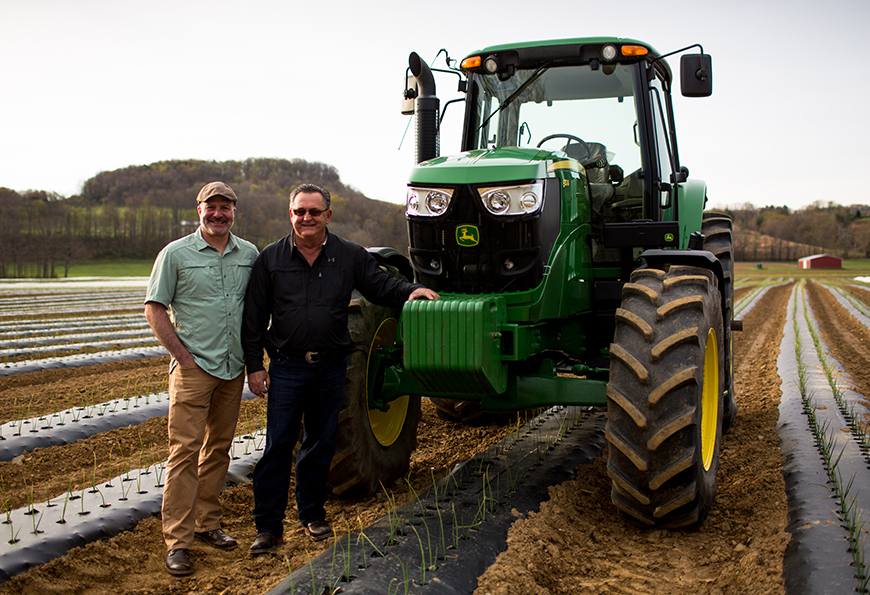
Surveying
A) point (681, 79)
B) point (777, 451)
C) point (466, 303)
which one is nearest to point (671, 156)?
point (681, 79)

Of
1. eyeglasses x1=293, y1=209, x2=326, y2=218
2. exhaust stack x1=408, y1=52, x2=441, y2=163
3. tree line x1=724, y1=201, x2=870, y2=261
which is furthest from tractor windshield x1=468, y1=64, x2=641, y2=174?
tree line x1=724, y1=201, x2=870, y2=261

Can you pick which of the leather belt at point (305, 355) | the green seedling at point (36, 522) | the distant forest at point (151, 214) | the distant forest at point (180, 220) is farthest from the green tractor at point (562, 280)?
the distant forest at point (151, 214)

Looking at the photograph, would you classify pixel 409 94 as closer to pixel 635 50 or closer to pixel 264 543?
pixel 635 50

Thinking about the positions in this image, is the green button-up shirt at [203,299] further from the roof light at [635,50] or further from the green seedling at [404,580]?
the roof light at [635,50]

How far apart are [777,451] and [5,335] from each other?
11959 mm

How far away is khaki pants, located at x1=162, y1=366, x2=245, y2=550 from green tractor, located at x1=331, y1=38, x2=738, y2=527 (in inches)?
27.0

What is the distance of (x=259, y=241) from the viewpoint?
6375cm

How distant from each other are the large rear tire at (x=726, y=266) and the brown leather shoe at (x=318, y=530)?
10.3ft

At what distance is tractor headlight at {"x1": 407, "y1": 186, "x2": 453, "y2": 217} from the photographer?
159 inches

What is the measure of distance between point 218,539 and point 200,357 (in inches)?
38.7

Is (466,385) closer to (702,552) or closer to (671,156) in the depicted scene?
(702,552)

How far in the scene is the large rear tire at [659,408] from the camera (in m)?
3.42

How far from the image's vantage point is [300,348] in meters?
3.65

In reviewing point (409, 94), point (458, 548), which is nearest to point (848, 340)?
point (409, 94)
